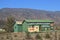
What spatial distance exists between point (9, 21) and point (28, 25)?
32080 mm

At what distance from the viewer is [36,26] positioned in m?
49.5

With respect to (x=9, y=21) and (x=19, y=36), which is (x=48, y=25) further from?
(x=9, y=21)

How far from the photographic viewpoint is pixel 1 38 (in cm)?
2667

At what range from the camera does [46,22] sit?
5091cm

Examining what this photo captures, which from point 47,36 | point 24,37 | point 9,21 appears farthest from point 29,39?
point 9,21

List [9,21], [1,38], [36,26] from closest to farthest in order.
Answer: [1,38] < [36,26] < [9,21]

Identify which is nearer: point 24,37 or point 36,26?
point 24,37

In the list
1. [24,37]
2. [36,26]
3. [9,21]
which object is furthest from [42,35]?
[9,21]

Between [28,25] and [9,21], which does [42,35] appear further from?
[9,21]

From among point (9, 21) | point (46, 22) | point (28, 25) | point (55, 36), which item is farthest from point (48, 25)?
point (9, 21)

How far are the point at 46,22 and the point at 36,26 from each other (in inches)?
119

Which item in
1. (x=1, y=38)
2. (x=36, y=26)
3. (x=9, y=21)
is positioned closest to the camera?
(x=1, y=38)

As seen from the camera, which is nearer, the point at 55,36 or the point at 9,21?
the point at 55,36

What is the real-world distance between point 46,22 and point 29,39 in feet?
80.5
